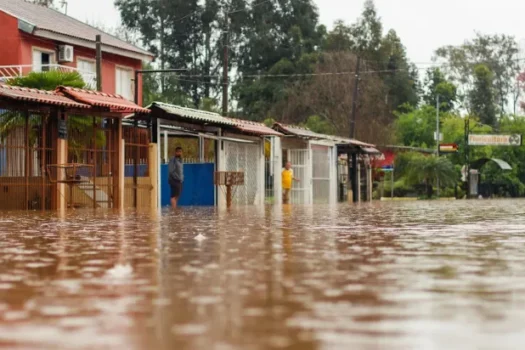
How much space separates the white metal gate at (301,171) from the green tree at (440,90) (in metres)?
54.2

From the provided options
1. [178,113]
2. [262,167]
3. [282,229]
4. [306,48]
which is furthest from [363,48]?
[282,229]

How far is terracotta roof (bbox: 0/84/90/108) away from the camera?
21.7 metres

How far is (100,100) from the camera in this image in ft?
80.3

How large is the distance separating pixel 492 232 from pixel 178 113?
60.0 ft

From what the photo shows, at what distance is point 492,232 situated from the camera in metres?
10.9

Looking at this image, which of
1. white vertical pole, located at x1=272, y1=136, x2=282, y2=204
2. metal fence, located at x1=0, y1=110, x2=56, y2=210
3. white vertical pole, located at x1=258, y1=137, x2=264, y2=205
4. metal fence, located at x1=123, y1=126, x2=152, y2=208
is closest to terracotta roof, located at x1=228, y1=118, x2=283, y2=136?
white vertical pole, located at x1=258, y1=137, x2=264, y2=205

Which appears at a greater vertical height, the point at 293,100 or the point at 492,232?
the point at 293,100

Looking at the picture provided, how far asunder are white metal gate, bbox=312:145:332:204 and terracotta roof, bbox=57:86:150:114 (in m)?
17.3

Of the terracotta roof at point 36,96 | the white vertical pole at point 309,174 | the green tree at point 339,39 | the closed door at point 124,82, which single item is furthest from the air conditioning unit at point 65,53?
the green tree at point 339,39

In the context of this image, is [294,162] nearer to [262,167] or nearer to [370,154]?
[262,167]

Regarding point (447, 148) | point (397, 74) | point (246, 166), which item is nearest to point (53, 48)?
point (246, 166)

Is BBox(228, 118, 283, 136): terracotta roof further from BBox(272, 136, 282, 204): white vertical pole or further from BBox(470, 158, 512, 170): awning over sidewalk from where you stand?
BBox(470, 158, 512, 170): awning over sidewalk

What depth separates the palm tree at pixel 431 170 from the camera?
6244 cm

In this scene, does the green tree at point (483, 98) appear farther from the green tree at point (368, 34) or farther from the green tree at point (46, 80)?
the green tree at point (46, 80)
